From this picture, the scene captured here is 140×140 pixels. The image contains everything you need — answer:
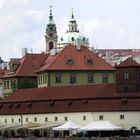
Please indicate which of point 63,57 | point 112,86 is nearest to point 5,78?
point 63,57

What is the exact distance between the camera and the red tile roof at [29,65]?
142750 millimetres

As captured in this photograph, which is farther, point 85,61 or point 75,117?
point 85,61

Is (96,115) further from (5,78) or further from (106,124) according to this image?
(5,78)

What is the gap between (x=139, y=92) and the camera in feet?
319

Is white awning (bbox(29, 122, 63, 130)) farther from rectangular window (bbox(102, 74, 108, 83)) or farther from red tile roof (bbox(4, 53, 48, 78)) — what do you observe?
red tile roof (bbox(4, 53, 48, 78))

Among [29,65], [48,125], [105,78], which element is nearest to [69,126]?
[48,125]

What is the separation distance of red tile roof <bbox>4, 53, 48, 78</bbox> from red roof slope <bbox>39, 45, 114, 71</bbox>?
20.3 feet

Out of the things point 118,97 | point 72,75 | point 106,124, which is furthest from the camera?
point 72,75

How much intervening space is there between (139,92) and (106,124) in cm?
831

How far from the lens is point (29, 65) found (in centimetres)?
14438

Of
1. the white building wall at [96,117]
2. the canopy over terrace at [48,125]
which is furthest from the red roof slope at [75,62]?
the canopy over terrace at [48,125]

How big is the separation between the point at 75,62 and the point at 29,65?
42.1ft

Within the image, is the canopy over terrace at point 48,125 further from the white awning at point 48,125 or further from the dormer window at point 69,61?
the dormer window at point 69,61

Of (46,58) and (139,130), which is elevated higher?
(46,58)
